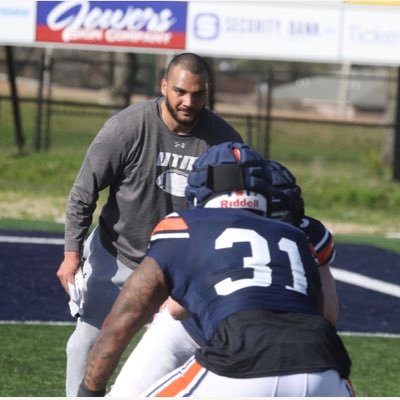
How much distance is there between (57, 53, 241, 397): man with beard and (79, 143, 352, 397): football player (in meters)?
1.70

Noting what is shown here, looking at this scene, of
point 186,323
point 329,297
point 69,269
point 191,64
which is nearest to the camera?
point 329,297

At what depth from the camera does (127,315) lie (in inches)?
148

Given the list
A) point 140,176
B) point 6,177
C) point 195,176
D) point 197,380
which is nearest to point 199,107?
point 140,176

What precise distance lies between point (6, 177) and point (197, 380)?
14585 mm

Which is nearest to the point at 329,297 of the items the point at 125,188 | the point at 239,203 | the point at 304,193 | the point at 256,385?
the point at 239,203

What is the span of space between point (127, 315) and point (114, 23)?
1311 cm

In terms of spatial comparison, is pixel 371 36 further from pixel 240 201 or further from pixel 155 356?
pixel 240 201

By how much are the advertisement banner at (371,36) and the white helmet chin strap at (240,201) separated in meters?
12.7

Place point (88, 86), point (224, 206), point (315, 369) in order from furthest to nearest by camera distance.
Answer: point (88, 86), point (224, 206), point (315, 369)

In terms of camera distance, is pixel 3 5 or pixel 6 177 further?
pixel 6 177

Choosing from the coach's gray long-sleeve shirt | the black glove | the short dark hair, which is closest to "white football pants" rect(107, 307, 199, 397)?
the black glove

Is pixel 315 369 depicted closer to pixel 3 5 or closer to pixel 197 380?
pixel 197 380

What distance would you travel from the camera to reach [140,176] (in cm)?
564

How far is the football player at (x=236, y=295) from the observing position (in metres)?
3.49
